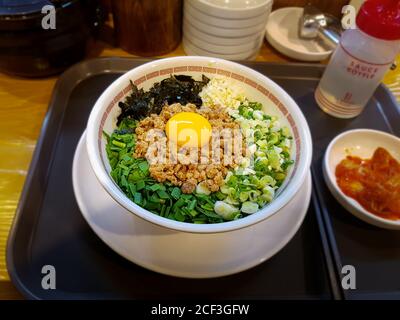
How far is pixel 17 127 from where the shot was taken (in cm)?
137

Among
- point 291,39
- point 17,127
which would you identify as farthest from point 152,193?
point 291,39

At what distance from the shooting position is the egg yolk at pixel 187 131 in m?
1.14

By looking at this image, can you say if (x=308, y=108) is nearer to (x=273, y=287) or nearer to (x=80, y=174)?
(x=273, y=287)

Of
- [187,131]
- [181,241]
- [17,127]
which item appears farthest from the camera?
[17,127]

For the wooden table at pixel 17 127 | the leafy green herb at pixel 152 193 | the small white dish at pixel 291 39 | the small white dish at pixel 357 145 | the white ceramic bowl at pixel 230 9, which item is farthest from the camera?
the small white dish at pixel 291 39

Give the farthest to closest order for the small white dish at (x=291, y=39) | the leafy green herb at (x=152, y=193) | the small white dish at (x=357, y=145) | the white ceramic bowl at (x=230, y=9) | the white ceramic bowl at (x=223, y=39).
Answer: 1. the small white dish at (x=291, y=39)
2. the white ceramic bowl at (x=223, y=39)
3. the white ceramic bowl at (x=230, y=9)
4. the small white dish at (x=357, y=145)
5. the leafy green herb at (x=152, y=193)

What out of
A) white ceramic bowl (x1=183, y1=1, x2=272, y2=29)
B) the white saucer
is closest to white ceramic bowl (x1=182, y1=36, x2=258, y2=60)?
white ceramic bowl (x1=183, y1=1, x2=272, y2=29)

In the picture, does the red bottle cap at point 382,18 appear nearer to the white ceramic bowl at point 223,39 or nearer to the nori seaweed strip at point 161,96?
the white ceramic bowl at point 223,39

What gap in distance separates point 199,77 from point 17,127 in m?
0.81

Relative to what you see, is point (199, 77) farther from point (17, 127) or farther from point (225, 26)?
point (17, 127)

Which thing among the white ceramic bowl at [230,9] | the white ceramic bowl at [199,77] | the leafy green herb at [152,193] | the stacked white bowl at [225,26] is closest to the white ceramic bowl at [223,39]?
the stacked white bowl at [225,26]

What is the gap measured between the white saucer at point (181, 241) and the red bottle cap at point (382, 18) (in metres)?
0.75

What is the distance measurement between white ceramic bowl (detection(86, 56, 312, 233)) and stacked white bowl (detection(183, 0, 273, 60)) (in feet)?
1.05
